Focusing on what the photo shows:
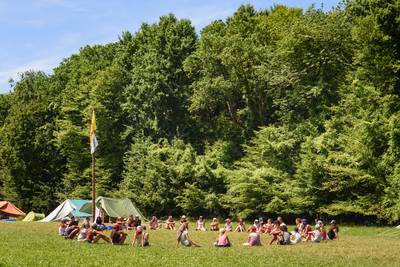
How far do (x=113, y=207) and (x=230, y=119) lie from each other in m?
14.6

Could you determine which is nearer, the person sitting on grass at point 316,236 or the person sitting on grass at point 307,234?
the person sitting on grass at point 316,236

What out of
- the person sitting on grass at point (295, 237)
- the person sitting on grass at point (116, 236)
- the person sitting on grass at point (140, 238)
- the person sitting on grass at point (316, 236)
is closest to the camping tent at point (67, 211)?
the person sitting on grass at point (116, 236)

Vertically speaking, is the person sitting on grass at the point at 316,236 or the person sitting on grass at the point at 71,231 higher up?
the person sitting on grass at the point at 71,231

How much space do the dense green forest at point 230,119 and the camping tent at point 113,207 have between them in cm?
623

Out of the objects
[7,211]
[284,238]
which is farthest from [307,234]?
[7,211]

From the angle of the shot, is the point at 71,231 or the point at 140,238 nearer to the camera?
the point at 140,238

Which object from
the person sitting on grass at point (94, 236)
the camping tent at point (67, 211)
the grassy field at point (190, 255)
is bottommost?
the grassy field at point (190, 255)

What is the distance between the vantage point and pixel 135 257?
56.0ft

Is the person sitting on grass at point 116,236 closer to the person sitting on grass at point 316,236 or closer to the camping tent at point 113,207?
the person sitting on grass at point 316,236

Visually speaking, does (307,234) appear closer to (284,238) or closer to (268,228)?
(284,238)

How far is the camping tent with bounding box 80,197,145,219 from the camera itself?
39319mm

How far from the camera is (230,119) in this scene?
49688 mm

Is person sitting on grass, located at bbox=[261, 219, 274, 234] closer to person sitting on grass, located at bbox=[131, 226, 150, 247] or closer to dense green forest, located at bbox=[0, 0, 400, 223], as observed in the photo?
dense green forest, located at bbox=[0, 0, 400, 223]

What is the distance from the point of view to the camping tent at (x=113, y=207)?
3932 centimetres
